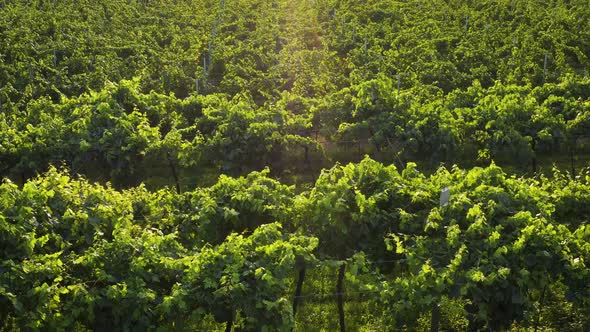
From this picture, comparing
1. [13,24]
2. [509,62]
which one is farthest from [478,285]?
[13,24]

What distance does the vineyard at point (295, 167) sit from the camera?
406 inches

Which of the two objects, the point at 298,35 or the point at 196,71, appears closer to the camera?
the point at 196,71

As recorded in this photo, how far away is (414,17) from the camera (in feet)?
91.8

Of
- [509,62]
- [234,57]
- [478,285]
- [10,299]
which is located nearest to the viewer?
[10,299]

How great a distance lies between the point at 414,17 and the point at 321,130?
11.0 metres

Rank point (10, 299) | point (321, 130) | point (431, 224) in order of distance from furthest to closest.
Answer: point (321, 130) < point (431, 224) < point (10, 299)

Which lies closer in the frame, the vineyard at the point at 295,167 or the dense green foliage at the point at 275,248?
the dense green foliage at the point at 275,248

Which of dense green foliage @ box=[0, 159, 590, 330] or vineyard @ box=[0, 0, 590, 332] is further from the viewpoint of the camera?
vineyard @ box=[0, 0, 590, 332]

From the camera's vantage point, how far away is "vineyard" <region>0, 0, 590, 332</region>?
1030 cm

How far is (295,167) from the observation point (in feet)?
59.4

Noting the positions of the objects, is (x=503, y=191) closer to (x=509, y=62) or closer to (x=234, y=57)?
(x=509, y=62)

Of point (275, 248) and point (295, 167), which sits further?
point (295, 167)

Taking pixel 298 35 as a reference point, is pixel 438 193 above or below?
below

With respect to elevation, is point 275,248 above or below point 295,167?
below
